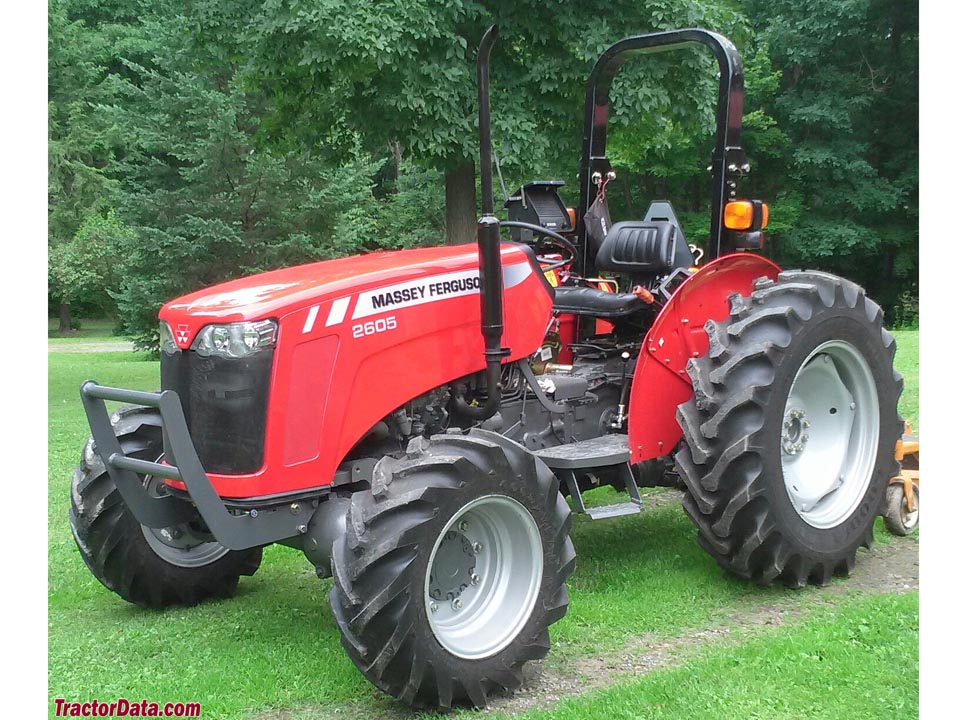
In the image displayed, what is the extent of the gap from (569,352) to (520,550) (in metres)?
1.75

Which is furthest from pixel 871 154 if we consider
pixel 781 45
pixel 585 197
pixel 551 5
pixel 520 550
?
pixel 520 550

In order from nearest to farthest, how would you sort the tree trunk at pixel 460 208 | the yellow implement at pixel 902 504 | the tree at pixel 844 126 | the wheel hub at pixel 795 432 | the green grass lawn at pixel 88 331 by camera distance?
the wheel hub at pixel 795 432 < the yellow implement at pixel 902 504 < the tree trunk at pixel 460 208 < the tree at pixel 844 126 < the green grass lawn at pixel 88 331

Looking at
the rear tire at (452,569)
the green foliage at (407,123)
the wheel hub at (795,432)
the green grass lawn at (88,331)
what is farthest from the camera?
the green grass lawn at (88,331)

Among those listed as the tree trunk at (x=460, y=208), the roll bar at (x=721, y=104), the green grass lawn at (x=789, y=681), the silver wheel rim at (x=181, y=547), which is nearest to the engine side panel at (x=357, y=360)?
the silver wheel rim at (x=181, y=547)

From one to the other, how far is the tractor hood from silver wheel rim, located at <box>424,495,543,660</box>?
987 mm

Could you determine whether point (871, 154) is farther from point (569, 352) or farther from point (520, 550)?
point (520, 550)

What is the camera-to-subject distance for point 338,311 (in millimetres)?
3787

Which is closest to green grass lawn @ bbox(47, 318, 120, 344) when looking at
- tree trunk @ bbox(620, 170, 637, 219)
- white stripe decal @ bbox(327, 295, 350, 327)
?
tree trunk @ bbox(620, 170, 637, 219)

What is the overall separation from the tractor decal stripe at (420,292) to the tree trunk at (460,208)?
23.0 ft

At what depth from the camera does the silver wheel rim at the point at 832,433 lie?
493 cm

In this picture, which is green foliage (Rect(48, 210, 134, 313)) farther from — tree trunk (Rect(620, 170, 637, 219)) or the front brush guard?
the front brush guard

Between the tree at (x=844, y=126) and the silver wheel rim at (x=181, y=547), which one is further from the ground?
the tree at (x=844, y=126)

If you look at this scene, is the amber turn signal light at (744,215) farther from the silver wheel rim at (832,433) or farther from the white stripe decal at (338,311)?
the white stripe decal at (338,311)

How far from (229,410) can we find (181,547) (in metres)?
1.42
